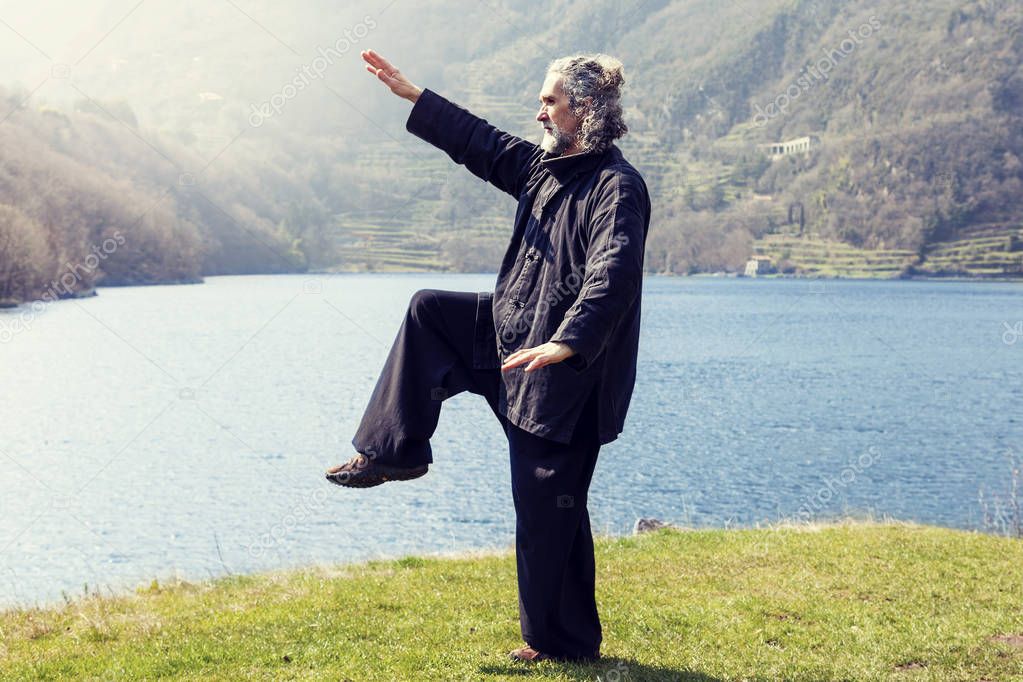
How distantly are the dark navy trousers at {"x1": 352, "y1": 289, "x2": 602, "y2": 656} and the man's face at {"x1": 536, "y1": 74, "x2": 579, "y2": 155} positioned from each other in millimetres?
971

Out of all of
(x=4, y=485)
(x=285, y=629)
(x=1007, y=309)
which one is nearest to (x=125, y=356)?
(x=4, y=485)

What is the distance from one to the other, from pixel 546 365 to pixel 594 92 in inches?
58.8

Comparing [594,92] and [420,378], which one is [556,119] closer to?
[594,92]

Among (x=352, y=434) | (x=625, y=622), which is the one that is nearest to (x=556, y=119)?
(x=625, y=622)

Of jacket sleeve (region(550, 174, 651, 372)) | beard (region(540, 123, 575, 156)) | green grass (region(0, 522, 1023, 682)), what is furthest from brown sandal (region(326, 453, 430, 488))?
beard (region(540, 123, 575, 156))

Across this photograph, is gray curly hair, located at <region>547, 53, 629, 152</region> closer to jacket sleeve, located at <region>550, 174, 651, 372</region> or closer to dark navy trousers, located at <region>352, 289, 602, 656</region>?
jacket sleeve, located at <region>550, 174, 651, 372</region>

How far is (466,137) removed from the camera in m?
5.86

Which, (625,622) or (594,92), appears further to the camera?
(625,622)

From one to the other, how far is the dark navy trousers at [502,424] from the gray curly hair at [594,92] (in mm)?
1111

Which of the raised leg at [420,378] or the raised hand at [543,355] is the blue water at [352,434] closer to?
the raised leg at [420,378]

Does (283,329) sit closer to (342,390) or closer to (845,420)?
(342,390)

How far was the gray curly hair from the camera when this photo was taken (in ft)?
16.9

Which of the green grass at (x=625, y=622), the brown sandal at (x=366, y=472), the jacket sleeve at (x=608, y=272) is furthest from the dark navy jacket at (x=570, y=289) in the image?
the green grass at (x=625, y=622)

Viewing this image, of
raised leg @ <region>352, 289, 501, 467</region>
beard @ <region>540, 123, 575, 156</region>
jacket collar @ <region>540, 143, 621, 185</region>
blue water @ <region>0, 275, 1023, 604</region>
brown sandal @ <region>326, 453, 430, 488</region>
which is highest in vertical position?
beard @ <region>540, 123, 575, 156</region>
